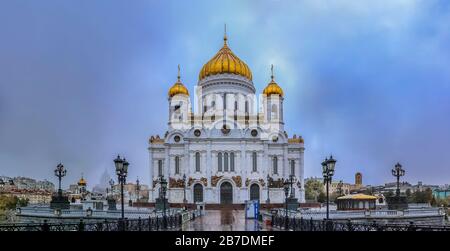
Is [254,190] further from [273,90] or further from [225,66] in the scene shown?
[225,66]

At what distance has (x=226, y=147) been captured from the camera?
3575cm

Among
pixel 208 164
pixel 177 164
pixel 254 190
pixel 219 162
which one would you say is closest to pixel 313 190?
pixel 254 190

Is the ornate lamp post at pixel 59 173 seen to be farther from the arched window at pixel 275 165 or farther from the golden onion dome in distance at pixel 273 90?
the golden onion dome in distance at pixel 273 90

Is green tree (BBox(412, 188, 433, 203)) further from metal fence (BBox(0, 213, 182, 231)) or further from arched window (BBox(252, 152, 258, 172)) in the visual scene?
metal fence (BBox(0, 213, 182, 231))

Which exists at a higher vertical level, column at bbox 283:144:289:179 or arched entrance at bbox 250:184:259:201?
column at bbox 283:144:289:179

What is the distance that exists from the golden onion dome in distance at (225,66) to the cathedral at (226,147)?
10 centimetres

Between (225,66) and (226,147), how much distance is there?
839 centimetres

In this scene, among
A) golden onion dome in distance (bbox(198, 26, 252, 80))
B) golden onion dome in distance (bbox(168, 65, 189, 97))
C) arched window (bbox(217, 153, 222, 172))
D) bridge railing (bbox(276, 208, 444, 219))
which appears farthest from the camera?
golden onion dome in distance (bbox(168, 65, 189, 97))

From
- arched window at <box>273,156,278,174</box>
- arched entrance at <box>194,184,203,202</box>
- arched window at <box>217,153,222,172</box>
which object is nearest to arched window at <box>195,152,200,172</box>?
arched entrance at <box>194,184,203,202</box>

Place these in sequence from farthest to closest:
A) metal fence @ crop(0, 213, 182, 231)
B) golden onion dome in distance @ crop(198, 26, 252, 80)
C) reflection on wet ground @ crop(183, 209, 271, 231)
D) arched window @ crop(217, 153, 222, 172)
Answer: golden onion dome in distance @ crop(198, 26, 252, 80) < arched window @ crop(217, 153, 222, 172) < reflection on wet ground @ crop(183, 209, 271, 231) < metal fence @ crop(0, 213, 182, 231)

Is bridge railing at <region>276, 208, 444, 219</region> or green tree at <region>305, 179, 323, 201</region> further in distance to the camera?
green tree at <region>305, 179, 323, 201</region>

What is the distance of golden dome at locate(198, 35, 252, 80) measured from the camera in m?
39.3
